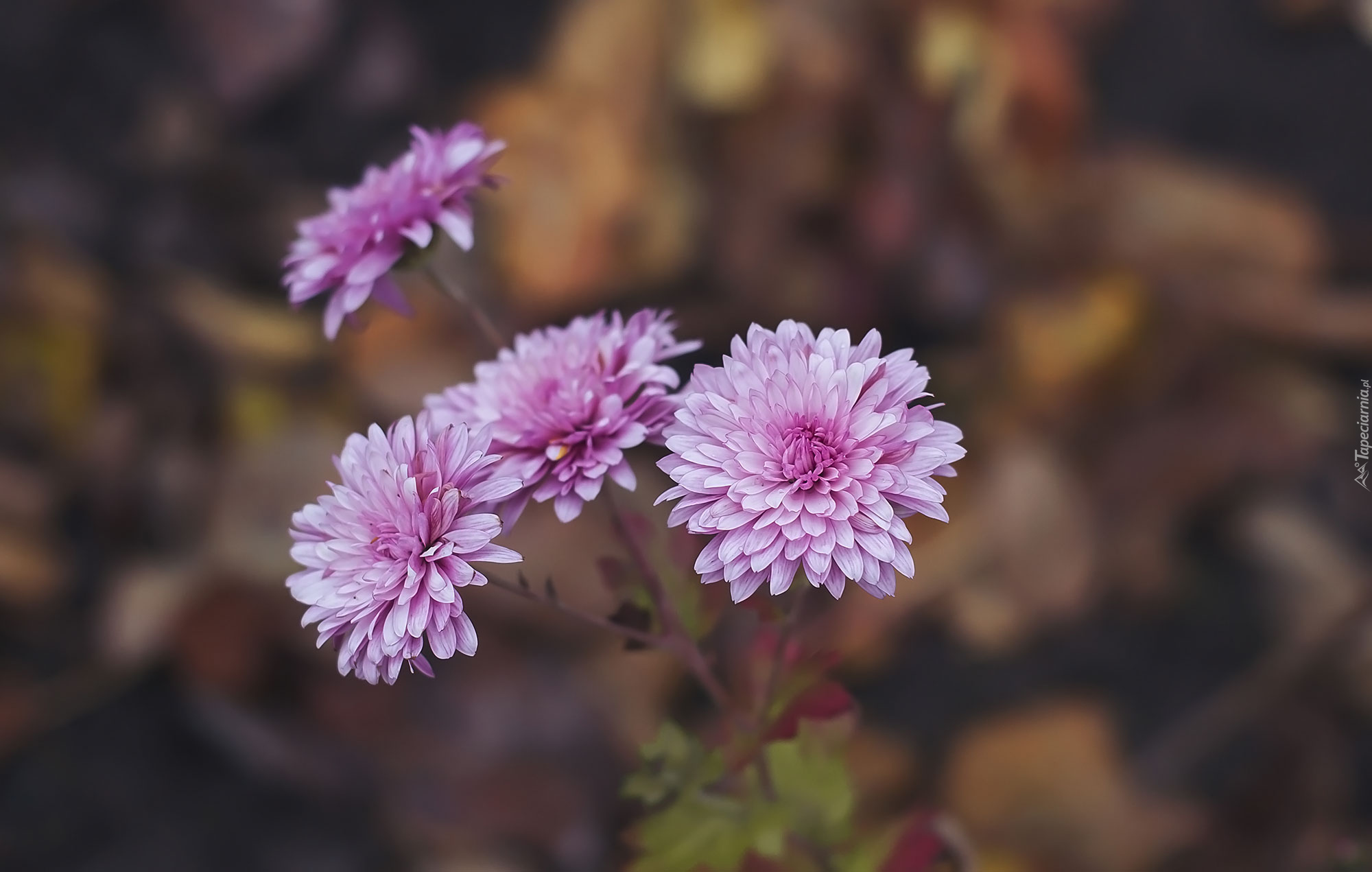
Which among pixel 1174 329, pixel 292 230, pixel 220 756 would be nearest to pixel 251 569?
pixel 220 756

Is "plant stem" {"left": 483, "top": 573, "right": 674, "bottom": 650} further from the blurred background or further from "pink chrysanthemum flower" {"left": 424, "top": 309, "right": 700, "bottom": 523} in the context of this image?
the blurred background

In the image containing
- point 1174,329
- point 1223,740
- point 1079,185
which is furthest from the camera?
point 1079,185

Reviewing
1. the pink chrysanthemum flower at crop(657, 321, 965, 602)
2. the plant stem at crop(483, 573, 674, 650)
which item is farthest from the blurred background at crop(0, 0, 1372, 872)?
the pink chrysanthemum flower at crop(657, 321, 965, 602)

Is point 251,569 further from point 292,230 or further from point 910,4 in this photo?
point 910,4

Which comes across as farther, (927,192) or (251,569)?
(927,192)

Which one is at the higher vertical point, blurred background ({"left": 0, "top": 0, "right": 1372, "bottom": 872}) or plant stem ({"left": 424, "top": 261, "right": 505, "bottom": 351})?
blurred background ({"left": 0, "top": 0, "right": 1372, "bottom": 872})

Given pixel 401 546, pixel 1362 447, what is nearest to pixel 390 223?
pixel 401 546
